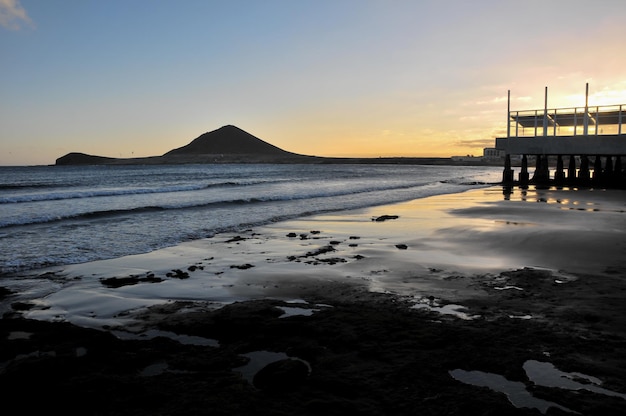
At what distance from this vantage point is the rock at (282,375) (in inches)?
157

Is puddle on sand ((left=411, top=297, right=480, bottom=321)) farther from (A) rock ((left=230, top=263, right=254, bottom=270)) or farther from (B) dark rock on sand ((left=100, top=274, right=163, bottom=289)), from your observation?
(B) dark rock on sand ((left=100, top=274, right=163, bottom=289))

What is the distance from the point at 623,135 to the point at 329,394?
32.6 meters

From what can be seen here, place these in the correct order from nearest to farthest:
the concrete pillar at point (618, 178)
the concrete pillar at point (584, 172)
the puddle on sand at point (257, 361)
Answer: the puddle on sand at point (257, 361), the concrete pillar at point (618, 178), the concrete pillar at point (584, 172)

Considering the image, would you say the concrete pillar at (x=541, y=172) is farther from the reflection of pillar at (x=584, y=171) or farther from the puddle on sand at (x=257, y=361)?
the puddle on sand at (x=257, y=361)

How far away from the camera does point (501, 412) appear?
3.46m

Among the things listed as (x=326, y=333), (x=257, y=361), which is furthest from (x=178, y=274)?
(x=257, y=361)

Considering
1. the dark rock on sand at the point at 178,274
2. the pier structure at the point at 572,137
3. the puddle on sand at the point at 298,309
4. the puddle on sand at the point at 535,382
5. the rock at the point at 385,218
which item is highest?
the pier structure at the point at 572,137

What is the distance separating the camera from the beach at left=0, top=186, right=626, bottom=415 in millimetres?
3758

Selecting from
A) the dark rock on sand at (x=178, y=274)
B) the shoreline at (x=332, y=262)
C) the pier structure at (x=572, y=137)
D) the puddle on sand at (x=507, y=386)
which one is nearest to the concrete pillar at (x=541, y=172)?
the pier structure at (x=572, y=137)

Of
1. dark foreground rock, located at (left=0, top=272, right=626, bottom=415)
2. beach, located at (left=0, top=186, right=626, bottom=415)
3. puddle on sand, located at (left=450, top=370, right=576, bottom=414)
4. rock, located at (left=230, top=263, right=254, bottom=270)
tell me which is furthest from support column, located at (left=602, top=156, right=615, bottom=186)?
puddle on sand, located at (left=450, top=370, right=576, bottom=414)

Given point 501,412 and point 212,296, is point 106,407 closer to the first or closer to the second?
point 501,412

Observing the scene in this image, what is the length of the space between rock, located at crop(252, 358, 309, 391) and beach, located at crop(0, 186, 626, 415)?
0.02 m

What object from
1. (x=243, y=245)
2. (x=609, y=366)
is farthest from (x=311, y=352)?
(x=243, y=245)

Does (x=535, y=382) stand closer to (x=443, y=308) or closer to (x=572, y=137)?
(x=443, y=308)
